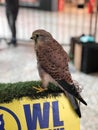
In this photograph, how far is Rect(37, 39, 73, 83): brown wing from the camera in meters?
1.30

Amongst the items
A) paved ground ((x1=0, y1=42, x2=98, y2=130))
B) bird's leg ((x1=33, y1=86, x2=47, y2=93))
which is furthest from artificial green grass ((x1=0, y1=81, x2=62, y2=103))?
paved ground ((x1=0, y1=42, x2=98, y2=130))

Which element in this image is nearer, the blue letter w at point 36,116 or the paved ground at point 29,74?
the blue letter w at point 36,116

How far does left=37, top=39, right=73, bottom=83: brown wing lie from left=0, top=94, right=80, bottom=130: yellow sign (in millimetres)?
106

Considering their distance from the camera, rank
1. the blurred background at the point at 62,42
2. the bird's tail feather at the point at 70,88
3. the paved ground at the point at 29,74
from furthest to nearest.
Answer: the blurred background at the point at 62,42 → the paved ground at the point at 29,74 → the bird's tail feather at the point at 70,88

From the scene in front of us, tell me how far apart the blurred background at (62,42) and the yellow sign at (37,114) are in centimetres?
54

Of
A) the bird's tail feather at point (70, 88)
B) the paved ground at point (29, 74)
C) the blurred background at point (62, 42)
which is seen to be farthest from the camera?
the blurred background at point (62, 42)

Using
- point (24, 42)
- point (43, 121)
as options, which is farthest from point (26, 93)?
point (24, 42)

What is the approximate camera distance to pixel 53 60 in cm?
130

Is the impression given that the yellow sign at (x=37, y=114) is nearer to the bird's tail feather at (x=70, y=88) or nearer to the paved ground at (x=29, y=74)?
the bird's tail feather at (x=70, y=88)

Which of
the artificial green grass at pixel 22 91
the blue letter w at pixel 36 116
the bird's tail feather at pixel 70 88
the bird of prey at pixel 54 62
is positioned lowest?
the blue letter w at pixel 36 116

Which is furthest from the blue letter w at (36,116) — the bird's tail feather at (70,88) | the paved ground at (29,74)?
the paved ground at (29,74)

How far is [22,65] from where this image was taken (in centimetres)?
283

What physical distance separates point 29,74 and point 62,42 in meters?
1.00

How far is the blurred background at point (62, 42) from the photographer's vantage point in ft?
8.07
